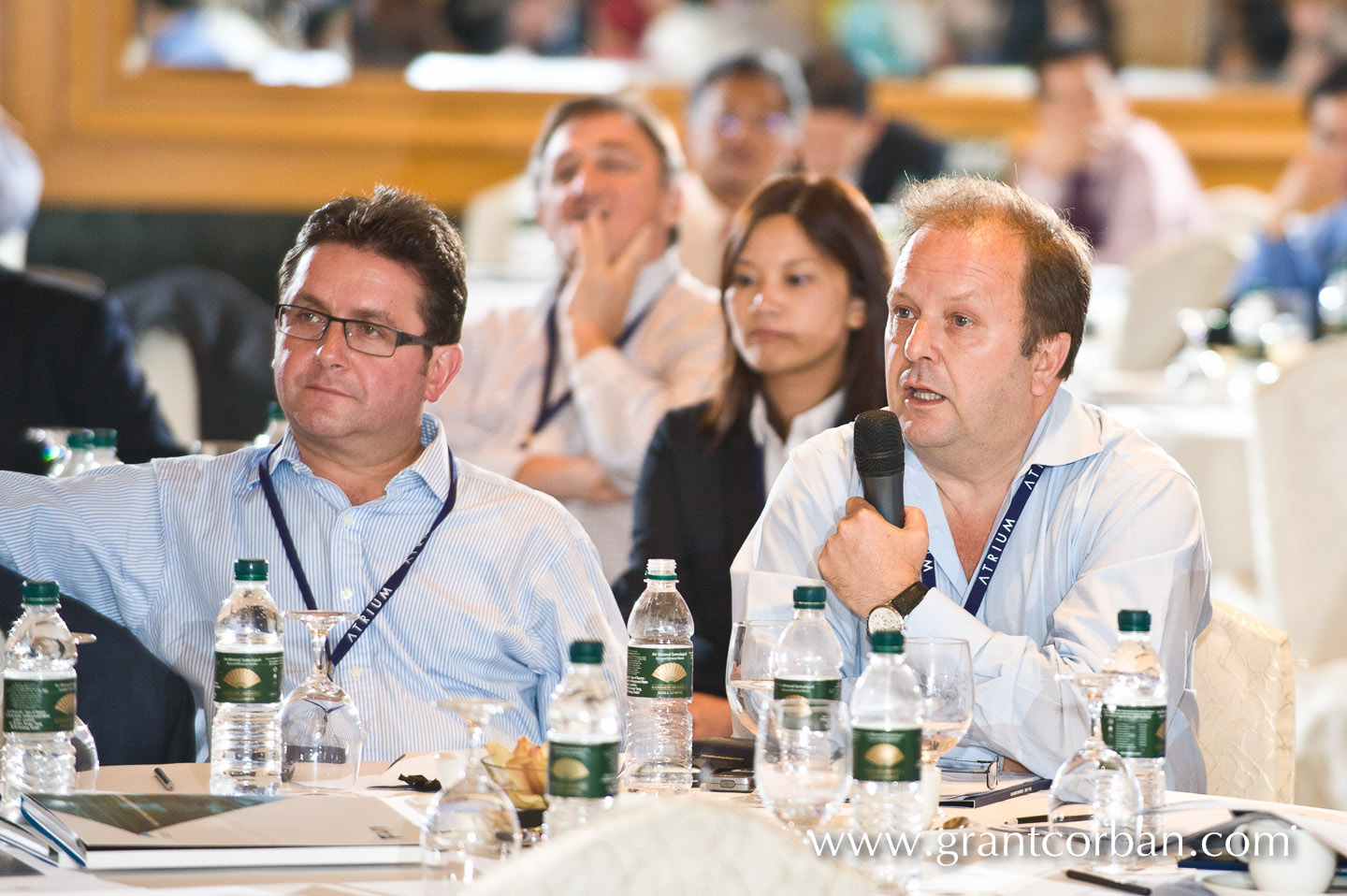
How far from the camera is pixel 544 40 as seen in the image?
8148 mm

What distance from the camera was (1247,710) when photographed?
6.96 feet

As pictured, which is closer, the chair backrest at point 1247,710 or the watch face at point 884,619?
the watch face at point 884,619

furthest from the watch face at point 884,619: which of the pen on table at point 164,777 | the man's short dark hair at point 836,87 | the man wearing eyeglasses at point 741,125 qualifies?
the man's short dark hair at point 836,87

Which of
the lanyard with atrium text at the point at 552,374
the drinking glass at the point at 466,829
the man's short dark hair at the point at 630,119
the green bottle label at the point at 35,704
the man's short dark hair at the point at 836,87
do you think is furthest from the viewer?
the man's short dark hair at the point at 836,87

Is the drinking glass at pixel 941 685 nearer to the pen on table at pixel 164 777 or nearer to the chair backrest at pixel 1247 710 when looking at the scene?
the chair backrest at pixel 1247 710

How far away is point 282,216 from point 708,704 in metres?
5.67

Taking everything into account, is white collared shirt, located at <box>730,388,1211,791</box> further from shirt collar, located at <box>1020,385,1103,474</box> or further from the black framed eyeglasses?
the black framed eyeglasses

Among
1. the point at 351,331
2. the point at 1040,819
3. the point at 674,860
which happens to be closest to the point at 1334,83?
the point at 351,331

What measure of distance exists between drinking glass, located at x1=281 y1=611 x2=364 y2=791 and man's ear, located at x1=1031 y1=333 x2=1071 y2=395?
105 centimetres

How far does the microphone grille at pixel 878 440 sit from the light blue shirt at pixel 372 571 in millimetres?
433

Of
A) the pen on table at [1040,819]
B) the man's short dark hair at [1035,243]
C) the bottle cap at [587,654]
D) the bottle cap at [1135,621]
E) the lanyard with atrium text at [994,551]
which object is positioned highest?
the man's short dark hair at [1035,243]

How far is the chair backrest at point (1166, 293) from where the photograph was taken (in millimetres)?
6312

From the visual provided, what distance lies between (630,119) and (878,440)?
7.27 feet

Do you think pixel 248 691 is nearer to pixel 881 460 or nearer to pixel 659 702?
pixel 659 702
